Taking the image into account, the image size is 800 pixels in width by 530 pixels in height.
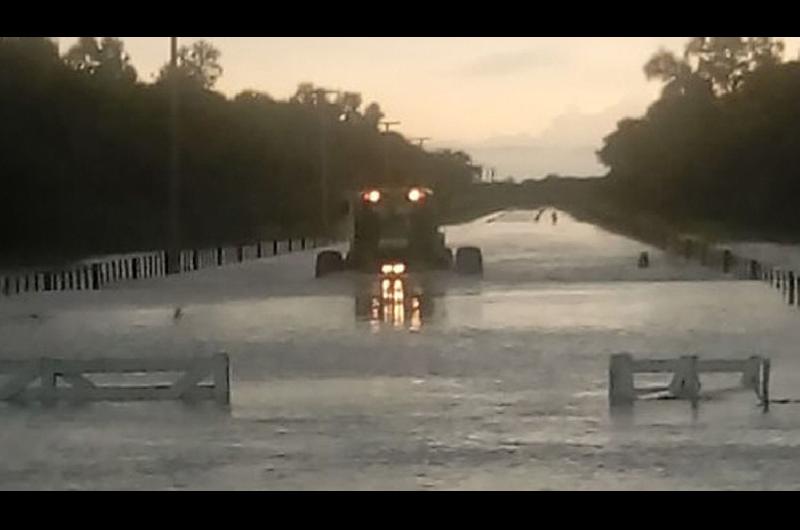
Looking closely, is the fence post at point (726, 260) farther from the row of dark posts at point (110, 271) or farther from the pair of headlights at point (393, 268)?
the row of dark posts at point (110, 271)

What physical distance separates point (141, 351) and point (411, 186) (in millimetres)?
21320

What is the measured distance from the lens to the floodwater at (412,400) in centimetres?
1113

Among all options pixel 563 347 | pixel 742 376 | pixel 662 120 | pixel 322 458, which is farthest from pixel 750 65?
pixel 322 458

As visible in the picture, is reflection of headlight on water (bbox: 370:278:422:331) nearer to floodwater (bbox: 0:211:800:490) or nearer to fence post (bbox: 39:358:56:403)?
floodwater (bbox: 0:211:800:490)

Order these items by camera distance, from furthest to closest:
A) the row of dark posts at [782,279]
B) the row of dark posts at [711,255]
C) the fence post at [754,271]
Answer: the row of dark posts at [711,255], the fence post at [754,271], the row of dark posts at [782,279]

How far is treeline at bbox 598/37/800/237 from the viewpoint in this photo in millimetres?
42625

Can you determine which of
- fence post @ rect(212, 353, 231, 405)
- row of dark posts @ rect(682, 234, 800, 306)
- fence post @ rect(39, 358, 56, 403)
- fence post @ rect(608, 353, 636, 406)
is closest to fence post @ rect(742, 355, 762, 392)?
fence post @ rect(608, 353, 636, 406)

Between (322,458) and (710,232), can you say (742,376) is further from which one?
(710,232)

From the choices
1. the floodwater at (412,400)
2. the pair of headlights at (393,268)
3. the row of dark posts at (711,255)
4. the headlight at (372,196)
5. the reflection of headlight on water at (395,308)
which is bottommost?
the floodwater at (412,400)

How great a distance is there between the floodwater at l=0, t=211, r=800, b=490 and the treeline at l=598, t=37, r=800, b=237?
10.6 meters

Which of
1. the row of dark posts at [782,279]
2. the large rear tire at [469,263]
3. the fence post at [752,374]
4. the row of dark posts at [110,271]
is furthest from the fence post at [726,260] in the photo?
the fence post at [752,374]

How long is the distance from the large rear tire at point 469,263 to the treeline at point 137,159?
4604mm

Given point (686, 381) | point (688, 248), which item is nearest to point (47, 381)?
point (686, 381)

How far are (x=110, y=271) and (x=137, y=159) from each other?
1568 cm
